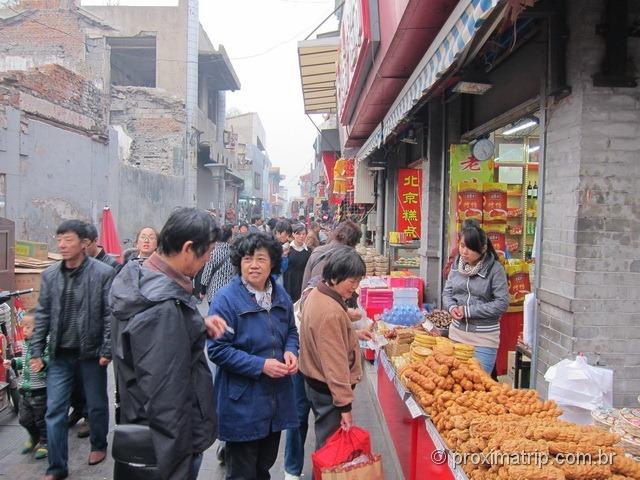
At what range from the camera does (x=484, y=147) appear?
21.7 ft

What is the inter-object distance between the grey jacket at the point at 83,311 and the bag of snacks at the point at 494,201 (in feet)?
16.1

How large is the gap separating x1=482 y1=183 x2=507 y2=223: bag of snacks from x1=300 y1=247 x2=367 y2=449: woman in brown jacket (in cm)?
408

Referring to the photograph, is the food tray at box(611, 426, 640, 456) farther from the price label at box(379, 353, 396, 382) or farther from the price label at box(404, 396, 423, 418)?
the price label at box(379, 353, 396, 382)

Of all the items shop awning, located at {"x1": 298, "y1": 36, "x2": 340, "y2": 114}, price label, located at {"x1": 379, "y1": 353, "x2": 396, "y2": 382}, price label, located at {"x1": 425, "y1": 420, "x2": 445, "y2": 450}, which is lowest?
price label, located at {"x1": 379, "y1": 353, "x2": 396, "y2": 382}

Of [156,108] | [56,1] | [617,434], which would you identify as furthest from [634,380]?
[56,1]

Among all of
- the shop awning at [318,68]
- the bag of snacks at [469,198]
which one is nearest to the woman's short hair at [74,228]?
the bag of snacks at [469,198]

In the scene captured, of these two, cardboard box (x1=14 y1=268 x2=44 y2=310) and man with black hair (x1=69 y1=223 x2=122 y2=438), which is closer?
man with black hair (x1=69 y1=223 x2=122 y2=438)

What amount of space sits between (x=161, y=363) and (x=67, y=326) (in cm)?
222

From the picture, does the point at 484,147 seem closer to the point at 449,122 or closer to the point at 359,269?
the point at 449,122

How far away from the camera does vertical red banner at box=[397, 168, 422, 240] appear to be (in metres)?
10.4

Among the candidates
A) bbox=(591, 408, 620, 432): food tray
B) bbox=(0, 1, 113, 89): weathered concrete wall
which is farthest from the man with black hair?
bbox=(0, 1, 113, 89): weathered concrete wall

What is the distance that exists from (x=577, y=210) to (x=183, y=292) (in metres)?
2.80

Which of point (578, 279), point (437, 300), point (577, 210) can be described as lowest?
point (437, 300)

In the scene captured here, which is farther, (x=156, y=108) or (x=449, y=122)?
(x=156, y=108)
